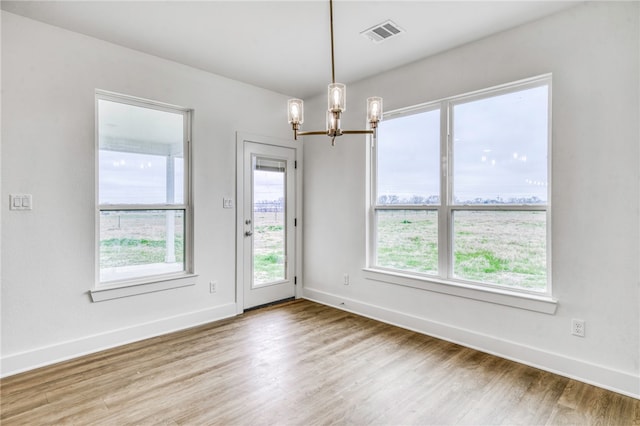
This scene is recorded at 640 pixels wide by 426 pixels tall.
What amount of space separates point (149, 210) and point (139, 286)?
753 mm

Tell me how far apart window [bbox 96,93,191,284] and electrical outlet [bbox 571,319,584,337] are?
11.6ft

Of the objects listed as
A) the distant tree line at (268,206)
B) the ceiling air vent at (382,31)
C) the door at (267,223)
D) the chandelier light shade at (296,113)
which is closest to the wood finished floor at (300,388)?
the door at (267,223)

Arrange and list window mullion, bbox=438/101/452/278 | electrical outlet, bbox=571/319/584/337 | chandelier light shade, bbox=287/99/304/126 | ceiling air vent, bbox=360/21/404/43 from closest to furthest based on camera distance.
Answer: chandelier light shade, bbox=287/99/304/126 < electrical outlet, bbox=571/319/584/337 < ceiling air vent, bbox=360/21/404/43 < window mullion, bbox=438/101/452/278

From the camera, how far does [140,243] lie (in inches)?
131

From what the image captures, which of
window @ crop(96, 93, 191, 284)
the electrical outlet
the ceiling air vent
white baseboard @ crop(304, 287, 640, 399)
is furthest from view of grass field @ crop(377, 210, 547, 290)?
window @ crop(96, 93, 191, 284)

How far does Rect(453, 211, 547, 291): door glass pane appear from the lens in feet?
9.10

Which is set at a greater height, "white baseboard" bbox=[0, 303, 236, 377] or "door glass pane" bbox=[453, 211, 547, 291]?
"door glass pane" bbox=[453, 211, 547, 291]

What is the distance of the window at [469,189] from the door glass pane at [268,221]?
1294 mm

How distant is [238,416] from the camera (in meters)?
2.04

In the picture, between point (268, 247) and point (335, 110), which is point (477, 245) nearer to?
point (335, 110)

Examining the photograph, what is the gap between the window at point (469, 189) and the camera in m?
2.79

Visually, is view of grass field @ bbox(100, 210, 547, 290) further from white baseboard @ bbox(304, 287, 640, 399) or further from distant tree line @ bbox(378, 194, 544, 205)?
white baseboard @ bbox(304, 287, 640, 399)

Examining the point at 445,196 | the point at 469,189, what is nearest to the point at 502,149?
the point at 469,189

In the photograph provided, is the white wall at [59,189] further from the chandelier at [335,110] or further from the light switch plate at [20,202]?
the chandelier at [335,110]
